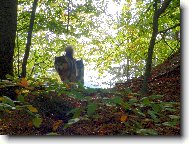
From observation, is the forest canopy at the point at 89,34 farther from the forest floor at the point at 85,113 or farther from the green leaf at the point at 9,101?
the green leaf at the point at 9,101

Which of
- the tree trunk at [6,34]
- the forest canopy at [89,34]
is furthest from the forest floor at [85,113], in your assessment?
the forest canopy at [89,34]

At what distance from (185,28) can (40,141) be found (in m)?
1.16

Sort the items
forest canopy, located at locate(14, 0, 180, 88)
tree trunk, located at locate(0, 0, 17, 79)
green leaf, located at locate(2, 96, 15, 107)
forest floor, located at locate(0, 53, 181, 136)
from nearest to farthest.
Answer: green leaf, located at locate(2, 96, 15, 107) → forest floor, located at locate(0, 53, 181, 136) → tree trunk, located at locate(0, 0, 17, 79) → forest canopy, located at locate(14, 0, 180, 88)

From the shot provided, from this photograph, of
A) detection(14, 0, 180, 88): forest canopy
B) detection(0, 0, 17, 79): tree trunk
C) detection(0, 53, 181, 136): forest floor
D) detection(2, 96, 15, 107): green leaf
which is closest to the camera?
detection(2, 96, 15, 107): green leaf

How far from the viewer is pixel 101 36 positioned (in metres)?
5.84

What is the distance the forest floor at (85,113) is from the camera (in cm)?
102

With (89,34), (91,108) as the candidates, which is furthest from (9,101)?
(89,34)

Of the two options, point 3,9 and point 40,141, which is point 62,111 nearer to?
point 40,141

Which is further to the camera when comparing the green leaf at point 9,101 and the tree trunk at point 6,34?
the tree trunk at point 6,34

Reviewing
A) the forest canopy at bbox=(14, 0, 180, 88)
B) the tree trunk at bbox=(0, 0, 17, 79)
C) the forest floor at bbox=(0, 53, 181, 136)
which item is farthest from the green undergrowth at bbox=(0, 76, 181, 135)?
the forest canopy at bbox=(14, 0, 180, 88)

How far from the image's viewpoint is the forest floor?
1.02 meters

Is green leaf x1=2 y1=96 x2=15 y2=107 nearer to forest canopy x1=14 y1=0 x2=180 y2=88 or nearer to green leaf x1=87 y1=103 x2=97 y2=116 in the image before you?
green leaf x1=87 y1=103 x2=97 y2=116

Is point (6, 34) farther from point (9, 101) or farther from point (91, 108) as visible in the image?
point (91, 108)

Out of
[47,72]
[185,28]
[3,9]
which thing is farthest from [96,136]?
[47,72]
